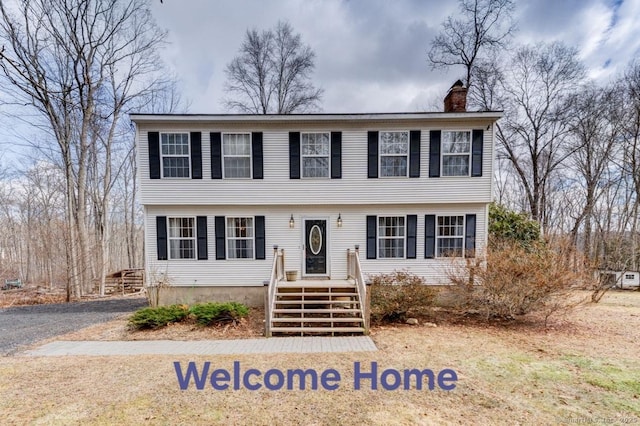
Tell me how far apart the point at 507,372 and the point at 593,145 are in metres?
20.3

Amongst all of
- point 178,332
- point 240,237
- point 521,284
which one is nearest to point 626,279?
point 521,284

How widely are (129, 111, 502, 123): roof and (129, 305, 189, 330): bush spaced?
5.82m

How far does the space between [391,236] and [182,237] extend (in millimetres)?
7125

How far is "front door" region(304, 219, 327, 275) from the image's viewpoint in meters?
9.26

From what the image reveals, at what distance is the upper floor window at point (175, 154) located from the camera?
8.91m

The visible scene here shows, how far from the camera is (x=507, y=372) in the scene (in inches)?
181

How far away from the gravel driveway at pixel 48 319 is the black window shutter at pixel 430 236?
10477mm

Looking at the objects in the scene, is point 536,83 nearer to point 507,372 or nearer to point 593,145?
point 593,145

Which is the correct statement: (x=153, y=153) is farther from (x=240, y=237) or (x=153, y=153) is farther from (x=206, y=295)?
(x=206, y=295)

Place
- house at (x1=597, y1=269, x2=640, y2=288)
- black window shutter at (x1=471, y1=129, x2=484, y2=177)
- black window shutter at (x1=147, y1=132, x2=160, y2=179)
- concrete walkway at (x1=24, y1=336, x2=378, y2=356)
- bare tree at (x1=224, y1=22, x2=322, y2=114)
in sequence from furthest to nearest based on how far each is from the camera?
bare tree at (x1=224, y1=22, x2=322, y2=114)
house at (x1=597, y1=269, x2=640, y2=288)
black window shutter at (x1=471, y1=129, x2=484, y2=177)
black window shutter at (x1=147, y1=132, x2=160, y2=179)
concrete walkway at (x1=24, y1=336, x2=378, y2=356)

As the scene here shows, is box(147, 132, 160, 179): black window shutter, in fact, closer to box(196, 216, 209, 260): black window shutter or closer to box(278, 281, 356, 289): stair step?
box(196, 216, 209, 260): black window shutter

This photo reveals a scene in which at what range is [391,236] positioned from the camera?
9.28 m

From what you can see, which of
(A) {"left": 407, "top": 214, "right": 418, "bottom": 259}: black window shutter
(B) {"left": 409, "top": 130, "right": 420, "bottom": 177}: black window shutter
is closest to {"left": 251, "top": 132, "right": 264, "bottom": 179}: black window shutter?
(B) {"left": 409, "top": 130, "right": 420, "bottom": 177}: black window shutter

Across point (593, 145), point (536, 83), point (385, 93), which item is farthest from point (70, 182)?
point (593, 145)
